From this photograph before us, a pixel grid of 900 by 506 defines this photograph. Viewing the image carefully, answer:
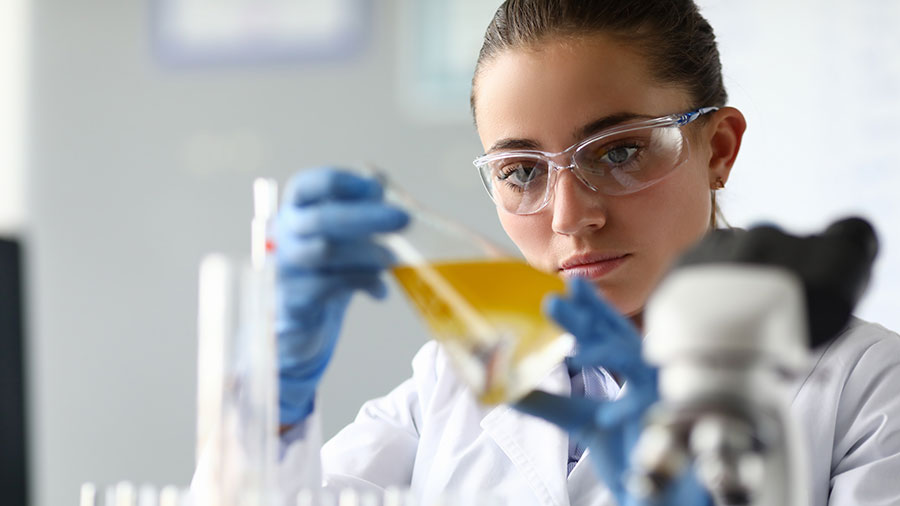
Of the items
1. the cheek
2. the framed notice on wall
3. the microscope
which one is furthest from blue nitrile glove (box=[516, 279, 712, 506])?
the framed notice on wall

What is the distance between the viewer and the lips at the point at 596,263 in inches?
53.1

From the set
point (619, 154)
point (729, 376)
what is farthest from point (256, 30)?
point (729, 376)

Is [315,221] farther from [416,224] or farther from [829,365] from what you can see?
[829,365]

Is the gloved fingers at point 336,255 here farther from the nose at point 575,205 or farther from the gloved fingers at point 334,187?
the nose at point 575,205

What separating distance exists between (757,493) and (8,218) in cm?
321

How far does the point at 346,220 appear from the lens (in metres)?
0.87

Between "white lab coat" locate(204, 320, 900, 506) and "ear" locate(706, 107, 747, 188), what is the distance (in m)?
0.32

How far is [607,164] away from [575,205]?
0.07 meters

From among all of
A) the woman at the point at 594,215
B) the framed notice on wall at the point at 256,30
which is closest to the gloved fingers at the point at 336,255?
the woman at the point at 594,215

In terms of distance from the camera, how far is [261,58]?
304cm

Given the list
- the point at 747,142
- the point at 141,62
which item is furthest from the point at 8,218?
the point at 747,142

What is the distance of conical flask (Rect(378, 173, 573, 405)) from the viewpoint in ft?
2.44

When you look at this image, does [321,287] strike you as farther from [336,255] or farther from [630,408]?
[630,408]

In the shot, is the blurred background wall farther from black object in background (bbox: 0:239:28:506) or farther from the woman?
black object in background (bbox: 0:239:28:506)
